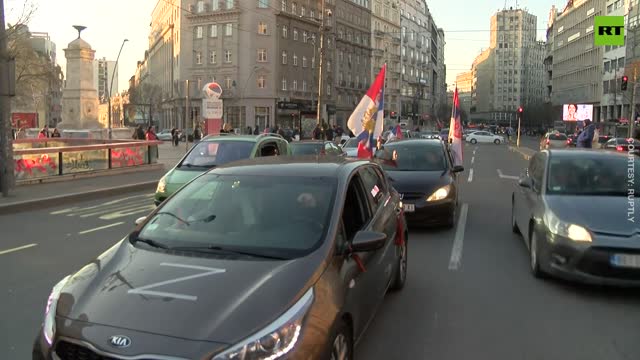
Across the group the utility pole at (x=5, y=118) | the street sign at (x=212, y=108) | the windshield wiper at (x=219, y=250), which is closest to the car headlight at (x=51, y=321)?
the windshield wiper at (x=219, y=250)

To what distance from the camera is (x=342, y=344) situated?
3.54 metres

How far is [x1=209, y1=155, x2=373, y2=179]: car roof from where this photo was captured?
15.0 feet

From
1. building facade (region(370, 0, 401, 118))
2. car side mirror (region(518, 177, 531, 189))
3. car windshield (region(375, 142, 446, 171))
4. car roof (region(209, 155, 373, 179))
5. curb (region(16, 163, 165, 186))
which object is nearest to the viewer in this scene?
car roof (region(209, 155, 373, 179))

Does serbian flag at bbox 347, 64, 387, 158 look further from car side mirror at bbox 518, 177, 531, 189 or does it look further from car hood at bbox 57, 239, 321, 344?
car hood at bbox 57, 239, 321, 344

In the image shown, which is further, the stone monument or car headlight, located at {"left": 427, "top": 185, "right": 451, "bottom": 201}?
the stone monument

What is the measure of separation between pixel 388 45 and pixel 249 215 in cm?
10555

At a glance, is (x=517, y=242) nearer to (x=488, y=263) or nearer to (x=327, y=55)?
(x=488, y=263)

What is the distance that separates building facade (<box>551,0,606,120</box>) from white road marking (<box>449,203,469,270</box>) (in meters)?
90.0

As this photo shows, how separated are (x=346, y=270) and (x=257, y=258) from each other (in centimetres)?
62

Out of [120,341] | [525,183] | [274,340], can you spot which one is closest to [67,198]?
[525,183]

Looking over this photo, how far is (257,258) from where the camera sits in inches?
141

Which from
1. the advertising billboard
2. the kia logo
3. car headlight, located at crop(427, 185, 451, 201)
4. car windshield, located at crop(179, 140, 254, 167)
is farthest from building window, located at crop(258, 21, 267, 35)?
the kia logo

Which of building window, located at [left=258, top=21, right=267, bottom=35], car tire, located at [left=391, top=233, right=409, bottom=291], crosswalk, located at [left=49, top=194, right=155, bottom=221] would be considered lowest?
crosswalk, located at [left=49, top=194, right=155, bottom=221]

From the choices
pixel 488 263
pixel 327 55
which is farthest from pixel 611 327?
pixel 327 55
